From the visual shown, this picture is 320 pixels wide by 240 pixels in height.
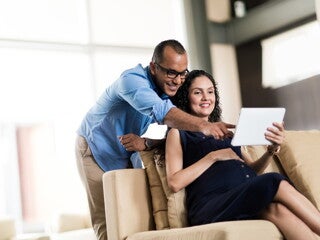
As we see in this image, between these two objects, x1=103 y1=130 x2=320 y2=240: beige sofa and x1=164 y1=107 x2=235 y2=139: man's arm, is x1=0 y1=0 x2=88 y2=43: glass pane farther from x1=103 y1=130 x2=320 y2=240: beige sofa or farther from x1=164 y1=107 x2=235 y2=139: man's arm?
x1=164 y1=107 x2=235 y2=139: man's arm

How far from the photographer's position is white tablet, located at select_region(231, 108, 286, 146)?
1843 mm

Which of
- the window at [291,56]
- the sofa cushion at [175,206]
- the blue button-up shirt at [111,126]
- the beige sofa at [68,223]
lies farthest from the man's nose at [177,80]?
the window at [291,56]

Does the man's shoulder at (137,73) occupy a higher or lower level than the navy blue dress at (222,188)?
higher

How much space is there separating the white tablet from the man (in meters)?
0.30

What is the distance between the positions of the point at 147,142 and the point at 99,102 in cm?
36

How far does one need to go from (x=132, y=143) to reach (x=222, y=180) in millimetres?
409

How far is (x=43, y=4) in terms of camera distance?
4742mm

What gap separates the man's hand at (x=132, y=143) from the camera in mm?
2289

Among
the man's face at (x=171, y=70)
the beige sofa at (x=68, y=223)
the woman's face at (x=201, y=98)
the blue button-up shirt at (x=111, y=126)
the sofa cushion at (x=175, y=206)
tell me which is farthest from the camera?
the beige sofa at (x=68, y=223)

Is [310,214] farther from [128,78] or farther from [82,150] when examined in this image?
[82,150]

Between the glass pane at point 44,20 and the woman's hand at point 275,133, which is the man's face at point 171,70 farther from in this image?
the glass pane at point 44,20

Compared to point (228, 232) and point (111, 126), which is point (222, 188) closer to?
point (228, 232)

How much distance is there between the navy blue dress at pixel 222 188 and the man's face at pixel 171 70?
200 millimetres

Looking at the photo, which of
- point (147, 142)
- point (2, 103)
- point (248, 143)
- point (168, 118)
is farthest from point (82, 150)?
point (2, 103)
